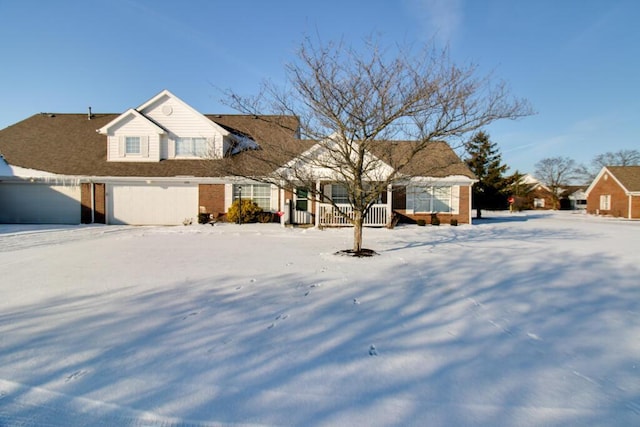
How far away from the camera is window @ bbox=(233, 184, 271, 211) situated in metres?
17.6

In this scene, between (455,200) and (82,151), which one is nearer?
(455,200)

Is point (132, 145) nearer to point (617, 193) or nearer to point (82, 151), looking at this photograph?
point (82, 151)

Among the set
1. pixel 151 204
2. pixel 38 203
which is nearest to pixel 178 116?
pixel 151 204

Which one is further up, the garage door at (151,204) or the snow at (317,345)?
the garage door at (151,204)

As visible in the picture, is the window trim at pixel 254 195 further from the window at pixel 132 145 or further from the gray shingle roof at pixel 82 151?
the window at pixel 132 145

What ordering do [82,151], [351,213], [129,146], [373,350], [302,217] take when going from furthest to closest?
1. [82,151]
2. [129,146]
3. [302,217]
4. [351,213]
5. [373,350]

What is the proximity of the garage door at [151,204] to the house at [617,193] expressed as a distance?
3474 cm

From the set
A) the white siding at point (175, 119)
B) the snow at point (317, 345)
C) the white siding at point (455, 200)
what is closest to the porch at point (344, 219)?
the white siding at point (455, 200)

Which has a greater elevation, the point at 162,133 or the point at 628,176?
the point at 162,133

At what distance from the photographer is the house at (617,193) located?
2753 centimetres

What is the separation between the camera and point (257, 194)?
58.1 ft

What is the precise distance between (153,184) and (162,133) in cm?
299

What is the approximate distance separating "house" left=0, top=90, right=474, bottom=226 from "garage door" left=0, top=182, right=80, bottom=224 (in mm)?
43

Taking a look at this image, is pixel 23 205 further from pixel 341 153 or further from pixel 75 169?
pixel 341 153
